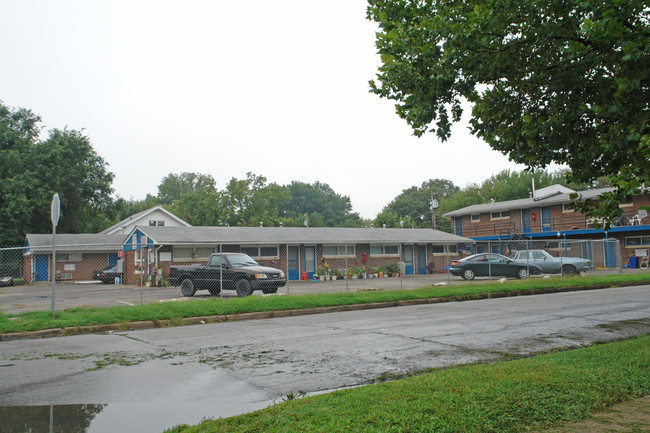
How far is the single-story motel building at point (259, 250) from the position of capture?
2886 cm

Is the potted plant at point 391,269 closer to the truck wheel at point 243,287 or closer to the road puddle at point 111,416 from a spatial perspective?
the truck wheel at point 243,287

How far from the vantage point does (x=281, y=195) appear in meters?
73.8

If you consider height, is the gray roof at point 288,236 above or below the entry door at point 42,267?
above

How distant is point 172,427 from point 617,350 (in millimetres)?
6001

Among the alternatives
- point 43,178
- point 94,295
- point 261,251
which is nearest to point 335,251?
point 261,251

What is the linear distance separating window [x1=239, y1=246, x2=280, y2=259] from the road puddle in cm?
2565

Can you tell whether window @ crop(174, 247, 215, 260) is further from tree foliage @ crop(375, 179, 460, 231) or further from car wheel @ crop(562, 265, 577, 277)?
tree foliage @ crop(375, 179, 460, 231)

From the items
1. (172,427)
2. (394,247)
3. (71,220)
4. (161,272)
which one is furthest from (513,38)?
(71,220)

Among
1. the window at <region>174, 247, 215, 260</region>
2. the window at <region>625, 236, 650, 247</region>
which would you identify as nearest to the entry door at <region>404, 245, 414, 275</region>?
the window at <region>174, 247, 215, 260</region>

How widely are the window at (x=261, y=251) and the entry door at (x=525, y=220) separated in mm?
24894

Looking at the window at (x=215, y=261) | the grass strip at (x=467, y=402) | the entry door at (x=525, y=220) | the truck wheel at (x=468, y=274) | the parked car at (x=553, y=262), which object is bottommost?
the grass strip at (x=467, y=402)

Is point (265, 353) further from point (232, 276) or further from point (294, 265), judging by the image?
point (294, 265)

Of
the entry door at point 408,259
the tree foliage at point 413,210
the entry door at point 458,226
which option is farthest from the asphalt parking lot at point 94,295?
the tree foliage at point 413,210

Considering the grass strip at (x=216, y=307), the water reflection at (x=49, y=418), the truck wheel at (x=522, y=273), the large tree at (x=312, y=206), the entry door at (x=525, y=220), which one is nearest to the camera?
the water reflection at (x=49, y=418)
